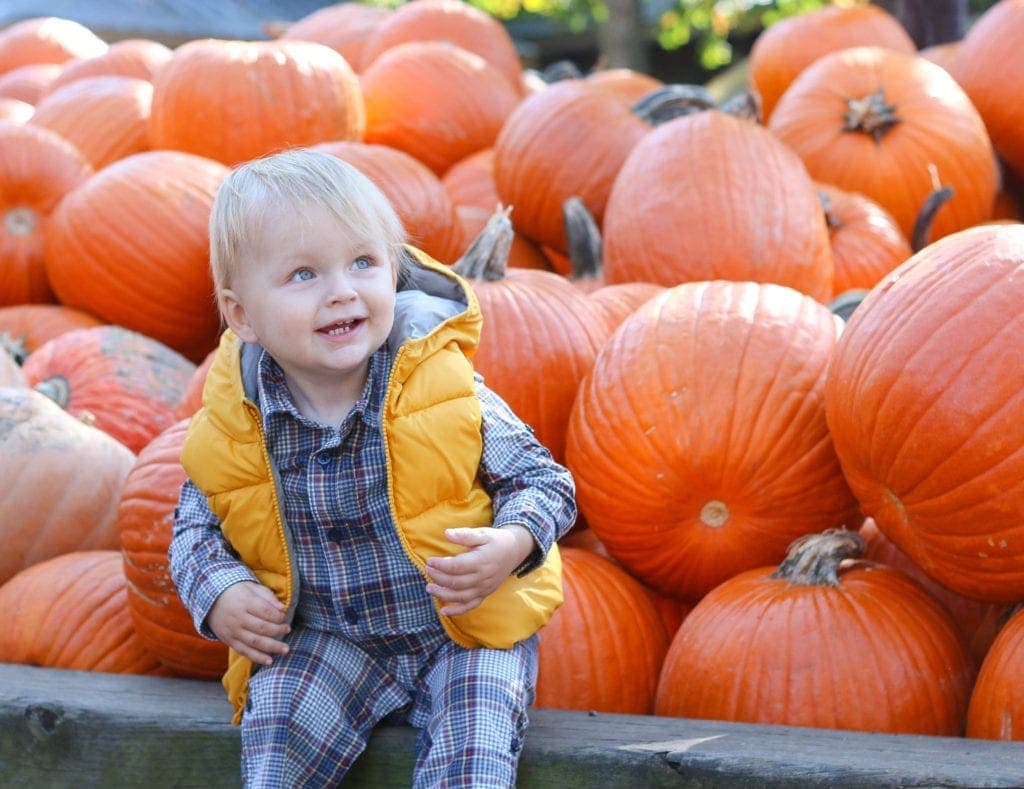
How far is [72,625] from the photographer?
110 inches

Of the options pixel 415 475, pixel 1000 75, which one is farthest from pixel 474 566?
pixel 1000 75

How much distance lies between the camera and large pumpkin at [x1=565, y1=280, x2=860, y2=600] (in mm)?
2574

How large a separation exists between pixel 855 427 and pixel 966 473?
215mm

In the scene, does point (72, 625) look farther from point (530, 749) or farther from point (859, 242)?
point (859, 242)

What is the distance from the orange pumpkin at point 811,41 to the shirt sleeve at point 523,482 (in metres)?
3.45

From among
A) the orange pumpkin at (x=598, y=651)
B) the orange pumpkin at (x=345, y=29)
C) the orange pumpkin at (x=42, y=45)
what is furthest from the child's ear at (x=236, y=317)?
the orange pumpkin at (x=42, y=45)

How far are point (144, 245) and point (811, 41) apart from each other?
2.72 metres

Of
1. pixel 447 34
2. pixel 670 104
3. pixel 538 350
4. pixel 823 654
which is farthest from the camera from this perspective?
pixel 447 34

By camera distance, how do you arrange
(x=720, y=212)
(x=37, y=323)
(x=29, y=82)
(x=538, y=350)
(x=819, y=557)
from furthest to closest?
(x=29, y=82)
(x=37, y=323)
(x=720, y=212)
(x=538, y=350)
(x=819, y=557)

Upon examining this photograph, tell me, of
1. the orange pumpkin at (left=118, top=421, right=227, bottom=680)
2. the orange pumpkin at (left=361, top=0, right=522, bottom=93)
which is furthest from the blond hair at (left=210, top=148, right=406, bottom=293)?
the orange pumpkin at (left=361, top=0, right=522, bottom=93)

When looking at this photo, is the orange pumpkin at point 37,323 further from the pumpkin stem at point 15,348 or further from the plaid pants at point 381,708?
the plaid pants at point 381,708

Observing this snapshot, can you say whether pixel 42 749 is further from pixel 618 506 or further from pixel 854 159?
pixel 854 159

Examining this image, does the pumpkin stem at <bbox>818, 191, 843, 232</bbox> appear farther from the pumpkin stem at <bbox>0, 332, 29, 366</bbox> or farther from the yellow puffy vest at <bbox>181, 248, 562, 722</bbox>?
the pumpkin stem at <bbox>0, 332, 29, 366</bbox>

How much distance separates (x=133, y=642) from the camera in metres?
2.83
